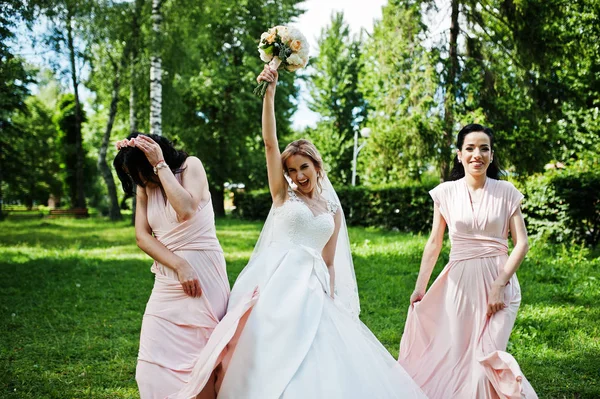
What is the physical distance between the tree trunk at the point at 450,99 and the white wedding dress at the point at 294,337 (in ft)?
40.1

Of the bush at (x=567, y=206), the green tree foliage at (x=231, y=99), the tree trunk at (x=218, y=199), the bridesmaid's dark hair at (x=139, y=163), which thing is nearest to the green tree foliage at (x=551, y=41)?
the bush at (x=567, y=206)

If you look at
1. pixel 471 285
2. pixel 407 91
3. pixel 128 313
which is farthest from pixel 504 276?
pixel 407 91

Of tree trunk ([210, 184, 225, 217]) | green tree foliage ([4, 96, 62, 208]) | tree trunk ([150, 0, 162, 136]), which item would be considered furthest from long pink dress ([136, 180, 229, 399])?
tree trunk ([210, 184, 225, 217])

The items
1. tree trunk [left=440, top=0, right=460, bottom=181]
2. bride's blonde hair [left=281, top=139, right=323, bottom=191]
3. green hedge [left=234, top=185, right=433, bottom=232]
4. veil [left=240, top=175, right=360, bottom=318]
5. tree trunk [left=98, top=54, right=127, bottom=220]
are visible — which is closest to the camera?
bride's blonde hair [left=281, top=139, right=323, bottom=191]

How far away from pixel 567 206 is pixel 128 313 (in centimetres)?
895

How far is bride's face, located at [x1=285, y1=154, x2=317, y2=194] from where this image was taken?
414cm

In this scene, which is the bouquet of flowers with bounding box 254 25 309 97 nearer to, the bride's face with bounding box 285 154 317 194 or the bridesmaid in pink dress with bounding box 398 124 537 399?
the bride's face with bounding box 285 154 317 194

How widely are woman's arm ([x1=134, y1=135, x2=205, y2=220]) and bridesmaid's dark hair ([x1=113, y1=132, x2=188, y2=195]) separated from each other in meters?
0.12

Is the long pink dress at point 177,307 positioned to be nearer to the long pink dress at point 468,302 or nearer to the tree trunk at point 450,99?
the long pink dress at point 468,302

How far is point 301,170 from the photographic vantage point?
4.15 metres

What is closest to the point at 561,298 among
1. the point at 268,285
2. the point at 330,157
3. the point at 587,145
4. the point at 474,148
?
the point at 474,148

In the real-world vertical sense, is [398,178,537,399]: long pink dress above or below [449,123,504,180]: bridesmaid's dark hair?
below

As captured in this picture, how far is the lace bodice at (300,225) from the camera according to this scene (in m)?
4.05

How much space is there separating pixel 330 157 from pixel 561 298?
34.4 metres
